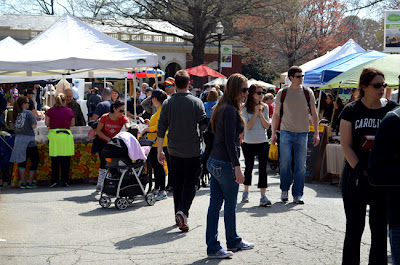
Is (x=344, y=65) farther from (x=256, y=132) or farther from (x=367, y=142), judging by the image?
(x=367, y=142)

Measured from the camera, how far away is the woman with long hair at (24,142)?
37.5ft

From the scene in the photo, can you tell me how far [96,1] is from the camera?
3434 centimetres

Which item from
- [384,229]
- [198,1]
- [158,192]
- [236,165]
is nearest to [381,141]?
[384,229]

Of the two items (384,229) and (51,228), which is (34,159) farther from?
(384,229)

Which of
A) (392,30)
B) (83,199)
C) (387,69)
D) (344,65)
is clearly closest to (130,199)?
(83,199)

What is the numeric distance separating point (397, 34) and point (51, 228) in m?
10.8

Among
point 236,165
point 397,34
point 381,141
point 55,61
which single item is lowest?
point 236,165

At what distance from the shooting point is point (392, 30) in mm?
15195

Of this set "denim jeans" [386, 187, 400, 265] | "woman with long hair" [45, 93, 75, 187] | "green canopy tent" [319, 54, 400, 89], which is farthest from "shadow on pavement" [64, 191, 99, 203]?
"denim jeans" [386, 187, 400, 265]

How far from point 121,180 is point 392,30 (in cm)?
909

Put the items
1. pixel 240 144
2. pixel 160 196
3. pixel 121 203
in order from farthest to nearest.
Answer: pixel 160 196 < pixel 121 203 < pixel 240 144

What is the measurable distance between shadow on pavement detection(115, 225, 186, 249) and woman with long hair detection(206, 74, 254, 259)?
102cm

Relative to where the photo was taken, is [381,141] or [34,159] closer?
[381,141]

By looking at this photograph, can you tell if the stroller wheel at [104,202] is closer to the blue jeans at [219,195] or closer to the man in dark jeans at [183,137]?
the man in dark jeans at [183,137]
